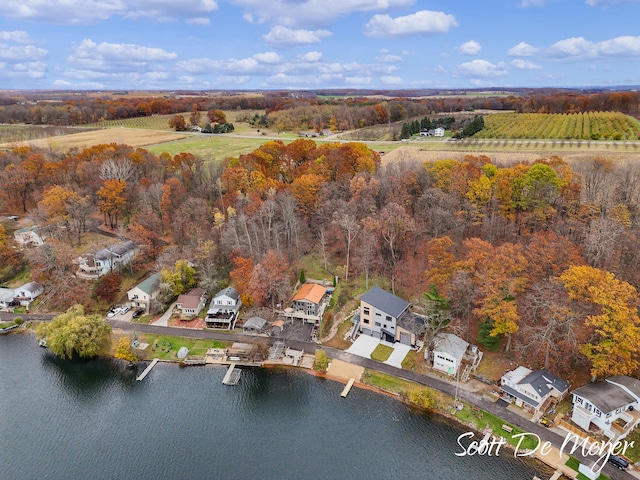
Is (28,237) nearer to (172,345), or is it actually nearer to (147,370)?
(172,345)

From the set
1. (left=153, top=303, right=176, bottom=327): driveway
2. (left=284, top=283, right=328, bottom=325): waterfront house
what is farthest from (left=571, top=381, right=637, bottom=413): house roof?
(left=153, top=303, right=176, bottom=327): driveway

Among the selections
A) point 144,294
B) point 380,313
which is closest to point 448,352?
point 380,313

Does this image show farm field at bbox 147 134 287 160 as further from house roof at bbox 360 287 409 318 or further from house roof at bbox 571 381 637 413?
house roof at bbox 571 381 637 413

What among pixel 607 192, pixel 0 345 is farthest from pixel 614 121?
pixel 0 345

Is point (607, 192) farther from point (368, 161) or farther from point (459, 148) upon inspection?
point (459, 148)

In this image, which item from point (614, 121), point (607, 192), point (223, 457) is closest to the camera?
point (223, 457)

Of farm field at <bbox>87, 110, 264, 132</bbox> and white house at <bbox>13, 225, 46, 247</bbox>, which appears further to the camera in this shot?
farm field at <bbox>87, 110, 264, 132</bbox>
